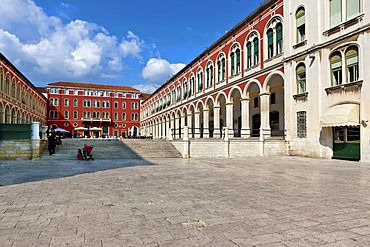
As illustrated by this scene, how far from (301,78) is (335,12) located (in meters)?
4.36

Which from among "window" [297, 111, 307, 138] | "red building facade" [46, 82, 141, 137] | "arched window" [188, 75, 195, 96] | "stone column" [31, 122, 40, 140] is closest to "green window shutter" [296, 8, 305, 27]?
"window" [297, 111, 307, 138]

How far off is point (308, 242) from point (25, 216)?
4333mm

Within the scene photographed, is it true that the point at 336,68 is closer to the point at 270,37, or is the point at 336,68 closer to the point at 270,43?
the point at 270,43

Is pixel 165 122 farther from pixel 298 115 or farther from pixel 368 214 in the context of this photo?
pixel 368 214

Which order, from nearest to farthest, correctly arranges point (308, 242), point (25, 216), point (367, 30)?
point (308, 242) < point (25, 216) < point (367, 30)

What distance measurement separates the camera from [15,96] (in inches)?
1407

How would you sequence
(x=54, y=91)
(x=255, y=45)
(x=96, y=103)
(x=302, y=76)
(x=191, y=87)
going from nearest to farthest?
(x=302, y=76)
(x=255, y=45)
(x=191, y=87)
(x=54, y=91)
(x=96, y=103)

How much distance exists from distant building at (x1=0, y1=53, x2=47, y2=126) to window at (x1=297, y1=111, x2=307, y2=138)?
98.1ft

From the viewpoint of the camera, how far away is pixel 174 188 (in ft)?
22.8

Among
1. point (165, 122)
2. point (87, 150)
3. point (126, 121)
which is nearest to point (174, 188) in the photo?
point (87, 150)

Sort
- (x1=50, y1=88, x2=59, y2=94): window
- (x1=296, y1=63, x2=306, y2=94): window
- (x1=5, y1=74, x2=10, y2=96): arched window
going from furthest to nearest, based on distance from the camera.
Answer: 1. (x1=50, y1=88, x2=59, y2=94): window
2. (x1=5, y1=74, x2=10, y2=96): arched window
3. (x1=296, y1=63, x2=306, y2=94): window

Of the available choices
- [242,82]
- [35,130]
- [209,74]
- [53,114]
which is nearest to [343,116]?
[242,82]

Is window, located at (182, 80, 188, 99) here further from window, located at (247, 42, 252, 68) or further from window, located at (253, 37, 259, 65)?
window, located at (253, 37, 259, 65)

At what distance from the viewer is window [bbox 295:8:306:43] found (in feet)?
59.9
